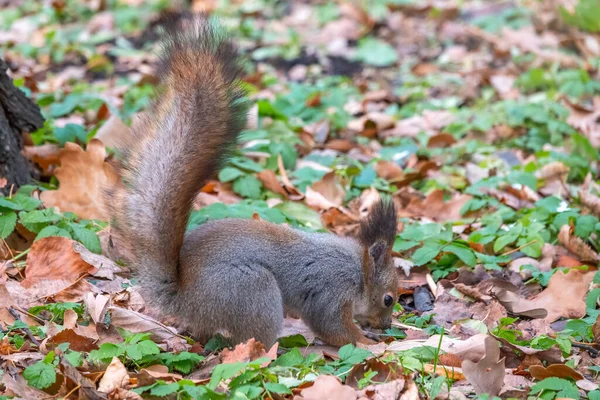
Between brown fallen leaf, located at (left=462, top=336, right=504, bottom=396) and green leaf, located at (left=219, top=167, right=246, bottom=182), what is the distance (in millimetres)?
1901

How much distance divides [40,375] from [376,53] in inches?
216

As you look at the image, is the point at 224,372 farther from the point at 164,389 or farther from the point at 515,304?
the point at 515,304

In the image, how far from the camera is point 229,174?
4.08m

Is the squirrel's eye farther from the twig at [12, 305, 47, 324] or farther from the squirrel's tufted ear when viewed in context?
the twig at [12, 305, 47, 324]

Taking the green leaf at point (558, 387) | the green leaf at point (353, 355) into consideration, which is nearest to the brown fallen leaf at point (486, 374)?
the green leaf at point (558, 387)

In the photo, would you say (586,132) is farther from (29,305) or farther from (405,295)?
(29,305)

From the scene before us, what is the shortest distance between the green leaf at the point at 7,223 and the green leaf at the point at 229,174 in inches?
45.2

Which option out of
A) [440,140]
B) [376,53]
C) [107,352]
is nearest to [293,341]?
[107,352]

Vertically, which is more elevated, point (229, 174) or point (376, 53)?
point (229, 174)

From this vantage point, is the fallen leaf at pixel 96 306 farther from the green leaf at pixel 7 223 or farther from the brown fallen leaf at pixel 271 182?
the brown fallen leaf at pixel 271 182

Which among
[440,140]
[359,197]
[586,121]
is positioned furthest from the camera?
[586,121]

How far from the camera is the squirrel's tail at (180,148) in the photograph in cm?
271

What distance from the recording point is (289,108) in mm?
5383

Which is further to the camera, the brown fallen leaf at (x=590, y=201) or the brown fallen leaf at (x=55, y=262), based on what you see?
the brown fallen leaf at (x=590, y=201)
